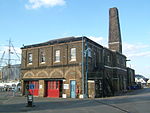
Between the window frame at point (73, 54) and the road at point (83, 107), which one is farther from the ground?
the window frame at point (73, 54)

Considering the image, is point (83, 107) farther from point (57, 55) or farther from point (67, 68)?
point (57, 55)

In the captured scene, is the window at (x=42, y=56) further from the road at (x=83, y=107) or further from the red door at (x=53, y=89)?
the road at (x=83, y=107)

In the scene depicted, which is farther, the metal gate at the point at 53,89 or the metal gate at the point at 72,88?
the metal gate at the point at 53,89

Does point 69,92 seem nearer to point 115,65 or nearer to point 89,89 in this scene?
point 89,89

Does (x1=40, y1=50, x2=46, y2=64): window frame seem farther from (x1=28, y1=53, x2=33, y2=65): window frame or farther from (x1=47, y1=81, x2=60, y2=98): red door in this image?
(x1=47, y1=81, x2=60, y2=98): red door

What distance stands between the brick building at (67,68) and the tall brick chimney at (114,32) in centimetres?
1381

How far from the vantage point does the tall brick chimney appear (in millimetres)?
48812

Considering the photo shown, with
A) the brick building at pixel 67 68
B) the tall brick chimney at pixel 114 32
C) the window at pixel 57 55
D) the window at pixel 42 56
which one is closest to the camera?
the brick building at pixel 67 68

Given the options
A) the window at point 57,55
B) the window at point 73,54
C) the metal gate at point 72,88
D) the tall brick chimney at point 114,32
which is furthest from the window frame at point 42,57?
the tall brick chimney at point 114,32

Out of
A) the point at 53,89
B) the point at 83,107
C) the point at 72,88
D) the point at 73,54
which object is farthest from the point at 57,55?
the point at 83,107

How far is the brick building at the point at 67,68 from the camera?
27500mm

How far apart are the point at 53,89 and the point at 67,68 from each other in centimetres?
396

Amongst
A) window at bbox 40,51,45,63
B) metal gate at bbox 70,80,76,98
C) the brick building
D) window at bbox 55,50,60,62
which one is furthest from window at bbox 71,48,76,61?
window at bbox 40,51,45,63

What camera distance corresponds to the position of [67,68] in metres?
28.7
